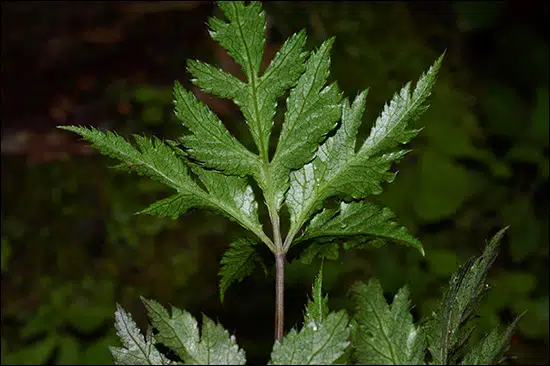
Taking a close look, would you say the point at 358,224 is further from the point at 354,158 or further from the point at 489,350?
the point at 489,350

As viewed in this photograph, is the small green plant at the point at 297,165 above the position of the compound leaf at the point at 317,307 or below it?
above

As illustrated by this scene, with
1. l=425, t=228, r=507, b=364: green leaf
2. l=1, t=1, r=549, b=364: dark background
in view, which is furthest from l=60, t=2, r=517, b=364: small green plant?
l=1, t=1, r=549, b=364: dark background

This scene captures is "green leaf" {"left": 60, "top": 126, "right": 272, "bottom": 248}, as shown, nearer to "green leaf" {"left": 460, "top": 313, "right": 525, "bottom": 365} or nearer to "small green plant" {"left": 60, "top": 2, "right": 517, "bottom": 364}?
"small green plant" {"left": 60, "top": 2, "right": 517, "bottom": 364}

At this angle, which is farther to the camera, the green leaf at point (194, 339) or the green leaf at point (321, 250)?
the green leaf at point (321, 250)

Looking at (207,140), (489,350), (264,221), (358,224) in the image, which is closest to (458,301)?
(489,350)

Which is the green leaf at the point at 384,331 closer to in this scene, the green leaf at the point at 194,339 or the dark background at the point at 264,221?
the green leaf at the point at 194,339

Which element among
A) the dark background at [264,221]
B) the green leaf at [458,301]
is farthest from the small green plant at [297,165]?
the dark background at [264,221]

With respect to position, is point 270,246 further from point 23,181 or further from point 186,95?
point 23,181
